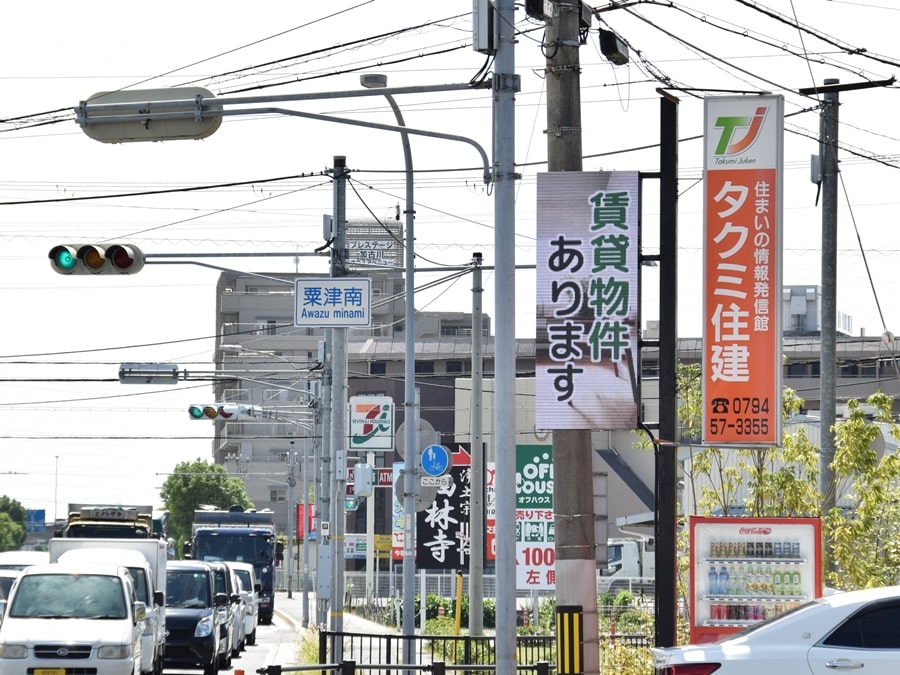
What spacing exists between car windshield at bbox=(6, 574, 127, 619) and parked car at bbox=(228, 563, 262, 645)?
1588 centimetres

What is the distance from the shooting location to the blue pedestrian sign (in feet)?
89.2

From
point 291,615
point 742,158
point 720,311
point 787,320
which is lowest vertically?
point 291,615

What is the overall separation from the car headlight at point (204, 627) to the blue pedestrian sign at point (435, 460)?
515cm

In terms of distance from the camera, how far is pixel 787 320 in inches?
4466

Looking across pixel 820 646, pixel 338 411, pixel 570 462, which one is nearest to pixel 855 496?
pixel 570 462

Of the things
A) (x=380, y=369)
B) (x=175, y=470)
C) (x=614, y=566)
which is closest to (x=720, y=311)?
(x=614, y=566)

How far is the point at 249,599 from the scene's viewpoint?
40.2 metres

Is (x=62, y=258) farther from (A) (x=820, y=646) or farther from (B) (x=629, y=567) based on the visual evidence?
(B) (x=629, y=567)

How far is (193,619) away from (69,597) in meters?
6.78

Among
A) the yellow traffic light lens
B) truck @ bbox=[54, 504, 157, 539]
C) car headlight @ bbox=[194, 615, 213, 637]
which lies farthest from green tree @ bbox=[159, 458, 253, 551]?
the yellow traffic light lens

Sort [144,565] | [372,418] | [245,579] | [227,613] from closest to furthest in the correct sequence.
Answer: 1. [144,565]
2. [227,613]
3. [372,418]
4. [245,579]

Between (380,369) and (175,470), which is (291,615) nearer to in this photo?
→ (380,369)

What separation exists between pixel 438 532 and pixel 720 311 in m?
14.6

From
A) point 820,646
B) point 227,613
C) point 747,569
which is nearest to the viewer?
point 820,646
